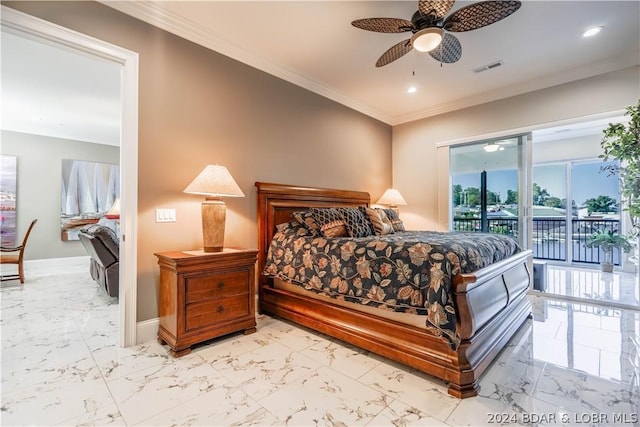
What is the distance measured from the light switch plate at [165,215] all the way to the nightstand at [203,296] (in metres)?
0.31

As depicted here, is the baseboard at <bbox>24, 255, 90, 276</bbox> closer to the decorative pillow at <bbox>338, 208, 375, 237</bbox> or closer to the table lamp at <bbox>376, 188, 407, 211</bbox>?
the decorative pillow at <bbox>338, 208, 375, 237</bbox>

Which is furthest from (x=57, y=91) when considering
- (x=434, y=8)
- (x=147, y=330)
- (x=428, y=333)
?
(x=428, y=333)

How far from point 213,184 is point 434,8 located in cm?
206

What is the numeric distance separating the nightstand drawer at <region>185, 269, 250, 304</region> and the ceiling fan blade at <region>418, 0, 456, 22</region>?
2381 mm

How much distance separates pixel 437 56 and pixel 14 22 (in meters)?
3.07

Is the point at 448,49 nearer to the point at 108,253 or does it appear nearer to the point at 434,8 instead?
the point at 434,8

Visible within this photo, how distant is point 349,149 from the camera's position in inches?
170

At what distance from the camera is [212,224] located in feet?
7.83

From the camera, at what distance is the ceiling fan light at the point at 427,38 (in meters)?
2.04

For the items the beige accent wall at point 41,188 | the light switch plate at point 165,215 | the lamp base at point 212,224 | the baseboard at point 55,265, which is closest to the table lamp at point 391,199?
the lamp base at point 212,224

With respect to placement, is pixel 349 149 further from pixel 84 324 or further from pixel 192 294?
pixel 84 324

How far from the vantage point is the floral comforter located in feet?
5.59

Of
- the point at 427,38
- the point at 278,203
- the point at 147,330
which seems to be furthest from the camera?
the point at 278,203

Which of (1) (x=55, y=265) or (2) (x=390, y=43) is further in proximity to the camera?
(1) (x=55, y=265)
